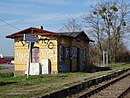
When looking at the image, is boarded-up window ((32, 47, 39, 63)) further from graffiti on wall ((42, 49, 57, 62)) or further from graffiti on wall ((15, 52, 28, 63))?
graffiti on wall ((15, 52, 28, 63))

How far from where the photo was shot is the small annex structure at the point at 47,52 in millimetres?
28453

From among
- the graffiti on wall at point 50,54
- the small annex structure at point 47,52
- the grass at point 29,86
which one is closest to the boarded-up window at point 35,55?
the small annex structure at point 47,52

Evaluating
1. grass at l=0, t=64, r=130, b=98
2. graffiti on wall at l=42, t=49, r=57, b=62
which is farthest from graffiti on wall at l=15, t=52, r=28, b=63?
grass at l=0, t=64, r=130, b=98

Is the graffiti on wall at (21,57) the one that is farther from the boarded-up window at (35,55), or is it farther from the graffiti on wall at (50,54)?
the graffiti on wall at (50,54)

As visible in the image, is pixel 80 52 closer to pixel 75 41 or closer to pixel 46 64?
pixel 75 41

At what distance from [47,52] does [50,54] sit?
342 millimetres

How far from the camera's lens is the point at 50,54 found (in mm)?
28766

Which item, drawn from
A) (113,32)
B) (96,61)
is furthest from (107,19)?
(96,61)

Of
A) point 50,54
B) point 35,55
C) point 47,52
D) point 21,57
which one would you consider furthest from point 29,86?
point 21,57

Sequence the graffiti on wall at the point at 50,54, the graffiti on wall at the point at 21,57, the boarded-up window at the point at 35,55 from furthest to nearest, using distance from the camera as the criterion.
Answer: the graffiti on wall at the point at 21,57
the boarded-up window at the point at 35,55
the graffiti on wall at the point at 50,54

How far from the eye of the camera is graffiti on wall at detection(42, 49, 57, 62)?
93.9ft

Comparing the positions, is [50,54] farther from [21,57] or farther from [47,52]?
[21,57]

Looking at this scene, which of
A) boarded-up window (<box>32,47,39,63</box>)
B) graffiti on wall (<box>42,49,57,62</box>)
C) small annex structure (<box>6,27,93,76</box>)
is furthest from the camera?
boarded-up window (<box>32,47,39,63</box>)

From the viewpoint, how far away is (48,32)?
1128 inches
